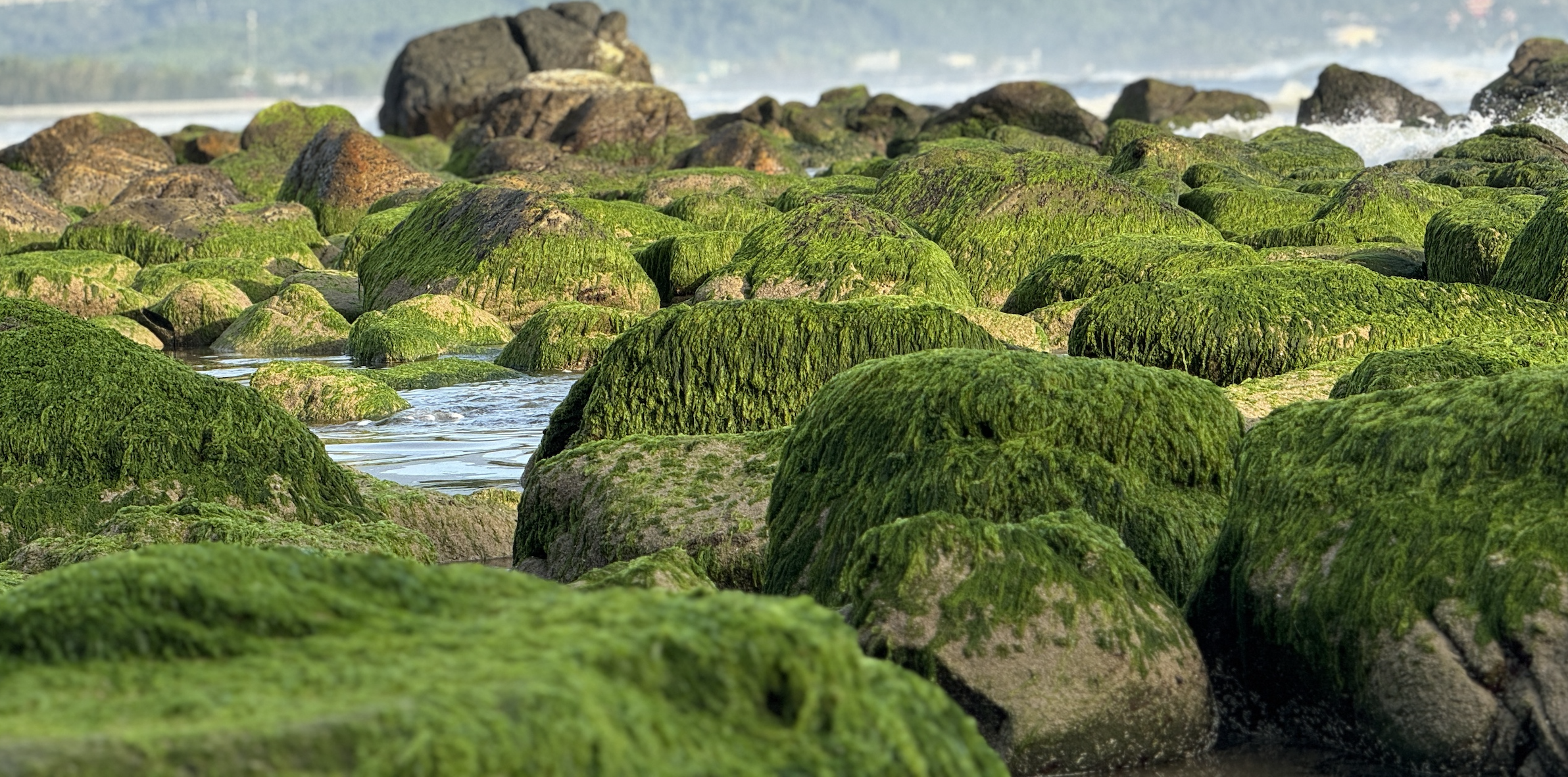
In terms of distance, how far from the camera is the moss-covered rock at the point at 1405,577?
392cm

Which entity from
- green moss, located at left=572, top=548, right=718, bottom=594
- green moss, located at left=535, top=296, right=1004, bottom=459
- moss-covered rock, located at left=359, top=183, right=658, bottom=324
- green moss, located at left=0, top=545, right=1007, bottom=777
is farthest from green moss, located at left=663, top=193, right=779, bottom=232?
→ green moss, located at left=0, top=545, right=1007, bottom=777

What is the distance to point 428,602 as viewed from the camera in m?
2.87

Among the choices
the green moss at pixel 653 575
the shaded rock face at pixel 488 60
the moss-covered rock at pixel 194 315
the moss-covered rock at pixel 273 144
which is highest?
the shaded rock face at pixel 488 60

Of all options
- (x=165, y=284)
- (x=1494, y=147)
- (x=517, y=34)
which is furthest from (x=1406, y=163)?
(x=517, y=34)

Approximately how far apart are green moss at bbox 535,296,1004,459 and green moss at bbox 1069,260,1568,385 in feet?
4.25

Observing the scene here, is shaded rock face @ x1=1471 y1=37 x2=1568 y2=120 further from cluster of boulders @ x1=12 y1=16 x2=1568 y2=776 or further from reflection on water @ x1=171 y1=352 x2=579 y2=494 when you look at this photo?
reflection on water @ x1=171 y1=352 x2=579 y2=494

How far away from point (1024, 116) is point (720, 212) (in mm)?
19151

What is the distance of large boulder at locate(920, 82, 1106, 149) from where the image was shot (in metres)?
35.2

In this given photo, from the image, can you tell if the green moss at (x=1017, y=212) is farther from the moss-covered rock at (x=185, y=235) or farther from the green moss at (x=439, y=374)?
the moss-covered rock at (x=185, y=235)

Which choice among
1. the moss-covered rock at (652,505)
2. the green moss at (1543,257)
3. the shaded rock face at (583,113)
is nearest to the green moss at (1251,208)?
the green moss at (1543,257)

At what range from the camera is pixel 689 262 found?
14406 millimetres

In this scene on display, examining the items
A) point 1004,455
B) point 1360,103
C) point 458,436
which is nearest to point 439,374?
point 458,436

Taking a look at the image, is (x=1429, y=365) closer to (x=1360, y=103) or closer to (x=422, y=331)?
(x=422, y=331)

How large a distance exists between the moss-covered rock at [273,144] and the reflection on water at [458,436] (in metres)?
17.0
